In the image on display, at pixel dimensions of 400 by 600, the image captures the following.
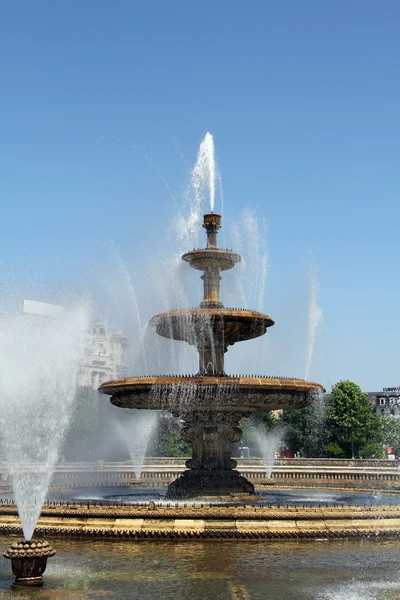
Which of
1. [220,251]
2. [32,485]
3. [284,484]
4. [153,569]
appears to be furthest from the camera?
[284,484]

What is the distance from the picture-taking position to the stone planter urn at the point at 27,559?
1201cm

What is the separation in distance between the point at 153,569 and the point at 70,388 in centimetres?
1084

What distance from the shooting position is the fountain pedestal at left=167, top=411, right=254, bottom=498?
2333 centimetres

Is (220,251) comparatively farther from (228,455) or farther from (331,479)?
(331,479)

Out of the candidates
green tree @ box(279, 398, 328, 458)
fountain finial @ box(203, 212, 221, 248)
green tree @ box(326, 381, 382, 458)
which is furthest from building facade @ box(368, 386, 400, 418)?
fountain finial @ box(203, 212, 221, 248)

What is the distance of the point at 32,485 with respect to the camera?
70.7ft

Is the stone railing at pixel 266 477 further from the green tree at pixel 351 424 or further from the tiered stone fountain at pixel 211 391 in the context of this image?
the green tree at pixel 351 424

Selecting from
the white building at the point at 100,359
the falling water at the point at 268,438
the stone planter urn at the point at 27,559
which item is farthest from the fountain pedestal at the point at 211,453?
the white building at the point at 100,359

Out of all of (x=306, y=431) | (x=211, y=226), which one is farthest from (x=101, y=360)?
(x=211, y=226)

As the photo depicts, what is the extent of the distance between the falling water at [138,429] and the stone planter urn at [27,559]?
56.9 metres

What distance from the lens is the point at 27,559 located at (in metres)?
12.1

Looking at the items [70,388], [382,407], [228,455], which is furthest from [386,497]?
[382,407]

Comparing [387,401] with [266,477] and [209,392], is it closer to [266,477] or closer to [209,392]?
[266,477]

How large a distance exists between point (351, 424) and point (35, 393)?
1715 inches
